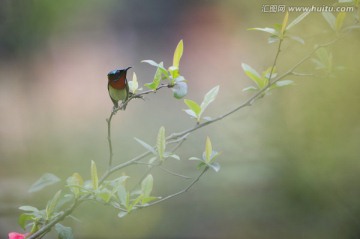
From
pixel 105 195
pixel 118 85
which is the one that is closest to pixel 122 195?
pixel 105 195

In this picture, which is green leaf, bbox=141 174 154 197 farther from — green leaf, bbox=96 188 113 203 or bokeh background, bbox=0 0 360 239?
bokeh background, bbox=0 0 360 239

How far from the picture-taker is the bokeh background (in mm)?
722

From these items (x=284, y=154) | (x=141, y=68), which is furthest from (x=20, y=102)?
(x=284, y=154)

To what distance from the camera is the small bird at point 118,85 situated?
475 mm

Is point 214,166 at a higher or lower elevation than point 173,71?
lower

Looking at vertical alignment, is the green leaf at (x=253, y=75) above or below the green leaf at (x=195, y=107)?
above

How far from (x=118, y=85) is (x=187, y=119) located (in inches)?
11.1

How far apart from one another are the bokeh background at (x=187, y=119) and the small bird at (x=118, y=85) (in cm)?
23

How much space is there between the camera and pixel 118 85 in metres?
0.48

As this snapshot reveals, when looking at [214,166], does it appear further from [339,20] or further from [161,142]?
[339,20]

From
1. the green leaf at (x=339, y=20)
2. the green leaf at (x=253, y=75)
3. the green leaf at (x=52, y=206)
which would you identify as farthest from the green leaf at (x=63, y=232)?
the green leaf at (x=339, y=20)

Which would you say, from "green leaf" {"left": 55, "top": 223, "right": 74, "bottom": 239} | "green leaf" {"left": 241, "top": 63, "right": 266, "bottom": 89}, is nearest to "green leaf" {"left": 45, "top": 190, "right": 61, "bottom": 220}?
"green leaf" {"left": 55, "top": 223, "right": 74, "bottom": 239}

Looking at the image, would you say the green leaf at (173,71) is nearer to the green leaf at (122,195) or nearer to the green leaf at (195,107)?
the green leaf at (195,107)

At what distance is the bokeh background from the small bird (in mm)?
227
